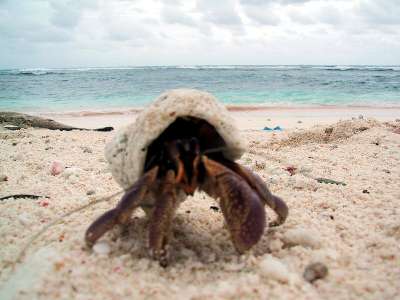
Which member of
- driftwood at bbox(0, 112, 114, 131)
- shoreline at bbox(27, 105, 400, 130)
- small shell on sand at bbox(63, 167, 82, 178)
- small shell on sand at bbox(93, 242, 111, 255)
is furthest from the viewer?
shoreline at bbox(27, 105, 400, 130)

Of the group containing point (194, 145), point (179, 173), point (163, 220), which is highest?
point (194, 145)

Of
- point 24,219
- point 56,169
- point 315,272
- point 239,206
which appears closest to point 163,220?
point 239,206

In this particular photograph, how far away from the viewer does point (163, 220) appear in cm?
211

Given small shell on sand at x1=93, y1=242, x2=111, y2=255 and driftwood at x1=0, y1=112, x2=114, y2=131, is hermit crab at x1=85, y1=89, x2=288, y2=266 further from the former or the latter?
driftwood at x1=0, y1=112, x2=114, y2=131

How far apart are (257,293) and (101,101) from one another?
53.0ft

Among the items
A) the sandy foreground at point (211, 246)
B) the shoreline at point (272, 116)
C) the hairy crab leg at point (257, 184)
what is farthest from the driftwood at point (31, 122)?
the hairy crab leg at point (257, 184)

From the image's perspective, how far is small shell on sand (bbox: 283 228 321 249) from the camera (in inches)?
96.4

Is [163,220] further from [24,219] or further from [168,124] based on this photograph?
[24,219]

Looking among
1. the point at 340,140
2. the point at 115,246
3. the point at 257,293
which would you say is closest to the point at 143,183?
the point at 115,246

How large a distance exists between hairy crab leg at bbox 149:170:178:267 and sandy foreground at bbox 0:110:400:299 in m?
0.12

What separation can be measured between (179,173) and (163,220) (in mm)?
266

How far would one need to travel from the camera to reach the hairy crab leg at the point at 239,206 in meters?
2.08

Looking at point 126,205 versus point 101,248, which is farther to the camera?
point 101,248

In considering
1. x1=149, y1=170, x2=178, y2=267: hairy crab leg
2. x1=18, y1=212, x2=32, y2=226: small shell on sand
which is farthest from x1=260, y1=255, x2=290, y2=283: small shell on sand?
x1=18, y1=212, x2=32, y2=226: small shell on sand
